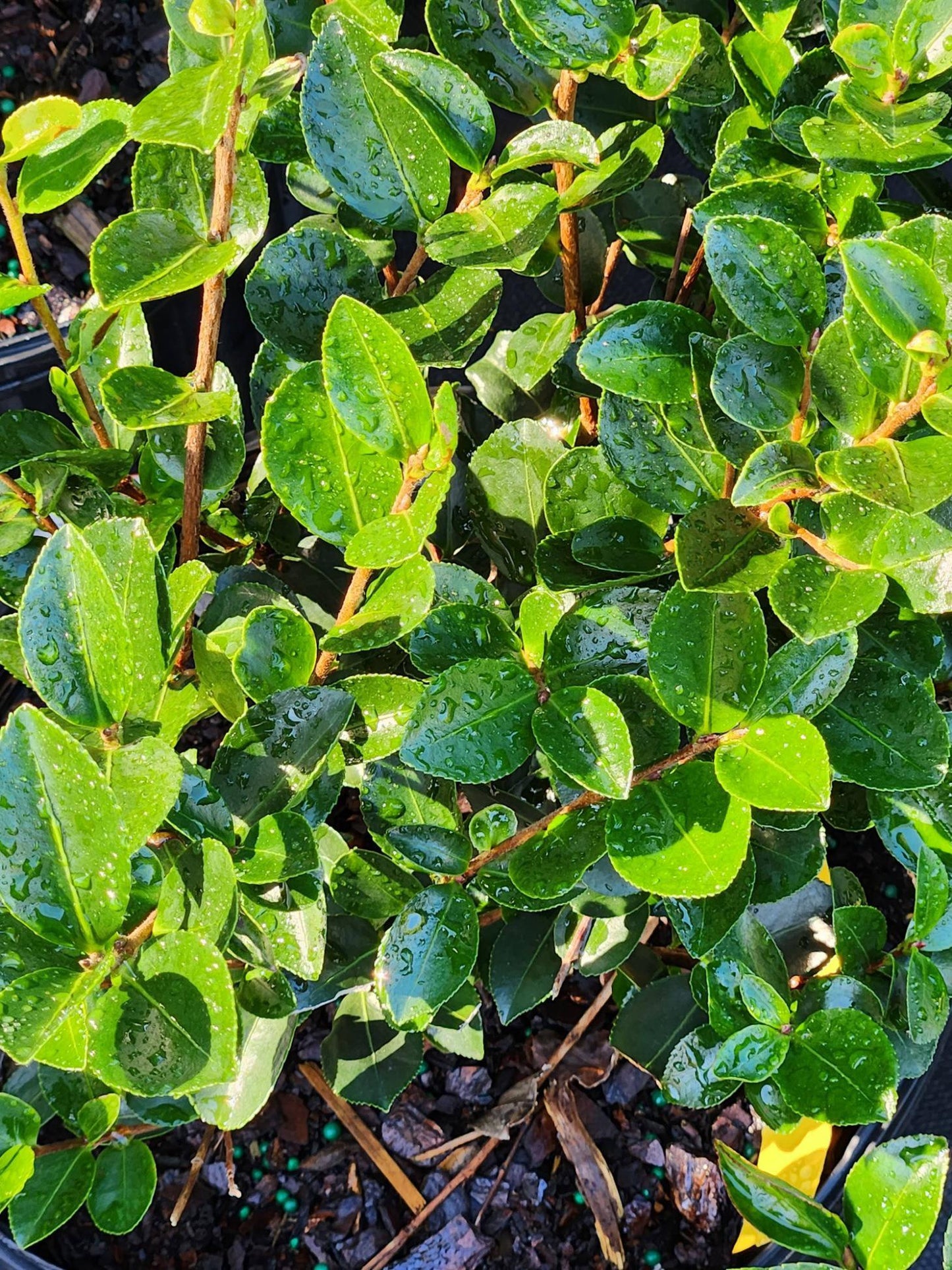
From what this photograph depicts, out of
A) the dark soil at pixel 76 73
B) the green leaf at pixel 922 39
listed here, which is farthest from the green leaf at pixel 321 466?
the dark soil at pixel 76 73

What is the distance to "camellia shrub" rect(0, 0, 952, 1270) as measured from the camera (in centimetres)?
63

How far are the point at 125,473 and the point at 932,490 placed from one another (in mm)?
630

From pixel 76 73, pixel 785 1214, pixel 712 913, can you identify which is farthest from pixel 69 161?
pixel 76 73

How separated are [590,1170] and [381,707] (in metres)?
0.93

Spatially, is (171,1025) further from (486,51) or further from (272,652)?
(486,51)

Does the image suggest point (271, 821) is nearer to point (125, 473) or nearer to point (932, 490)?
point (125, 473)

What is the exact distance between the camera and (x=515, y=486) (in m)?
0.94

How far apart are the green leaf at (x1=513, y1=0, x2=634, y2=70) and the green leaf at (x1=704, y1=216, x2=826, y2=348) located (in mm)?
166

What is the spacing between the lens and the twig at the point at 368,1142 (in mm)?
1416

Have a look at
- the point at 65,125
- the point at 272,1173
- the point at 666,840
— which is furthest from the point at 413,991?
the point at 272,1173

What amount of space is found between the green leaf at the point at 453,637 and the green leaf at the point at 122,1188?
1.74 ft

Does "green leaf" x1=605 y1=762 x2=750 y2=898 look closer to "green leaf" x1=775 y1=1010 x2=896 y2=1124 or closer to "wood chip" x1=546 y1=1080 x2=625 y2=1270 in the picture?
"green leaf" x1=775 y1=1010 x2=896 y2=1124

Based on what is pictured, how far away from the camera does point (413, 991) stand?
0.77 metres

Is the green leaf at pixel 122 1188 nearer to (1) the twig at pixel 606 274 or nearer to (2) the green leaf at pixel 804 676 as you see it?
(2) the green leaf at pixel 804 676
